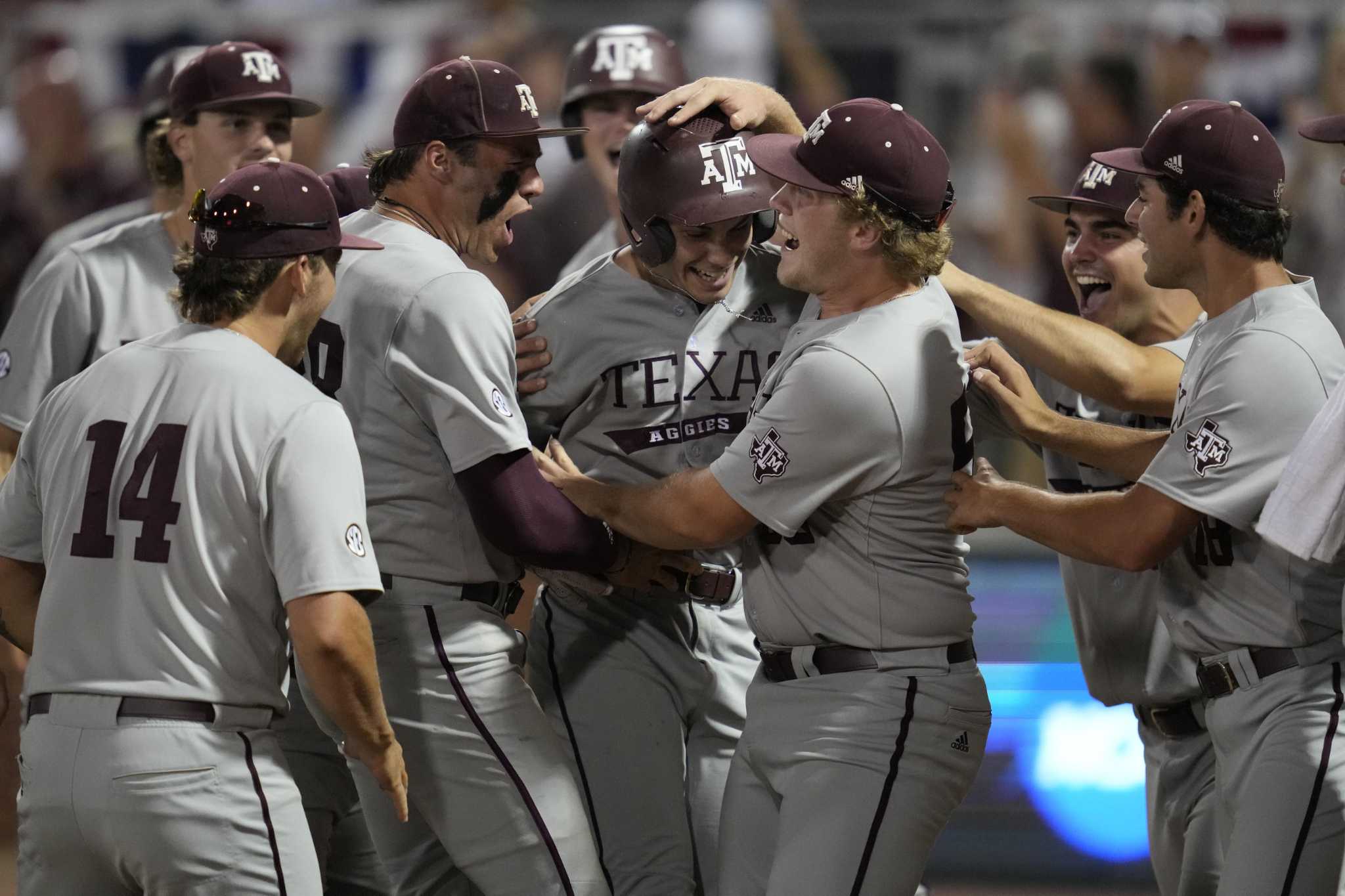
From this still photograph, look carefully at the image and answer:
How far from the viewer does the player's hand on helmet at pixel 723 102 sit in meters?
3.86

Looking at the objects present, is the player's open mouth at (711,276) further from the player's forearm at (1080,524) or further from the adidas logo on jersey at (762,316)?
the player's forearm at (1080,524)

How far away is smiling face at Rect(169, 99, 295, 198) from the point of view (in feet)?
16.7

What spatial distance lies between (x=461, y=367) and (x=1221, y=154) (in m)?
1.74

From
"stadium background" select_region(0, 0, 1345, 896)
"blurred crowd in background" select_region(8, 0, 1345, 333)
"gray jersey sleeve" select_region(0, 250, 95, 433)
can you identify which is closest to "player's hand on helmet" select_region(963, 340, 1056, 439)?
"gray jersey sleeve" select_region(0, 250, 95, 433)

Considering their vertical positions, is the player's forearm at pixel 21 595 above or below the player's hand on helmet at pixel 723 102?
below

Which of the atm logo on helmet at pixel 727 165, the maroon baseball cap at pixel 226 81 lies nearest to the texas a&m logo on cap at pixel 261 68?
the maroon baseball cap at pixel 226 81

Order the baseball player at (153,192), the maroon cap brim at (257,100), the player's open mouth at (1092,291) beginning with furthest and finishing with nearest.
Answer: the baseball player at (153,192)
the maroon cap brim at (257,100)
the player's open mouth at (1092,291)

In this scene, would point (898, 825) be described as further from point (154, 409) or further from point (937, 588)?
point (154, 409)

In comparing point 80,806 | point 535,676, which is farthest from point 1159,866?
point 80,806

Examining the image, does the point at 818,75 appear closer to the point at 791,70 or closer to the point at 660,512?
the point at 791,70

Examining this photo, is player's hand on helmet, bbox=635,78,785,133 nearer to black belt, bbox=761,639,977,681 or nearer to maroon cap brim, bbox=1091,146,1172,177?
maroon cap brim, bbox=1091,146,1172,177

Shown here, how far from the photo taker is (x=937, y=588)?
135 inches

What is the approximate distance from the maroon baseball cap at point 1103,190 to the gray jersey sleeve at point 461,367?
1.58m

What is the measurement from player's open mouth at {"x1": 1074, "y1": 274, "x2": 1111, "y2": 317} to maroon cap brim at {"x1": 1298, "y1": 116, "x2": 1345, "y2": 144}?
941 millimetres
